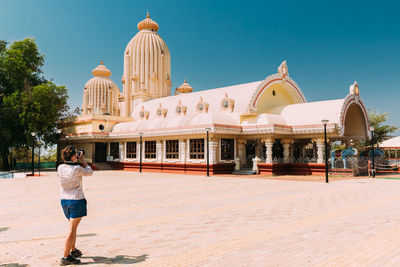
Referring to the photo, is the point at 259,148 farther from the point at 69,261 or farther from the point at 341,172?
the point at 69,261

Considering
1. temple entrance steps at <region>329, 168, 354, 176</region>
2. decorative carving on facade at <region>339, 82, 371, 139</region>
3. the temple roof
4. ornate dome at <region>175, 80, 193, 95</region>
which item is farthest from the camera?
ornate dome at <region>175, 80, 193, 95</region>

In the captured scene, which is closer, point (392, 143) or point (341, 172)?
point (341, 172)

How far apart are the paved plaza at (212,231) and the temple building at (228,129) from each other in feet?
37.2

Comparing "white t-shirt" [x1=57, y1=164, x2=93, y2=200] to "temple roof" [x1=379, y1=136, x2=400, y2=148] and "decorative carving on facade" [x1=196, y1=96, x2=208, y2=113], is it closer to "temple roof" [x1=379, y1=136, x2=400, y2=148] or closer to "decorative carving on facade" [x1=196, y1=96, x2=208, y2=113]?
"decorative carving on facade" [x1=196, y1=96, x2=208, y2=113]

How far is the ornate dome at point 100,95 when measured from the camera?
44.3 meters

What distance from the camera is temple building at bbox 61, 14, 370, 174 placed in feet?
86.0

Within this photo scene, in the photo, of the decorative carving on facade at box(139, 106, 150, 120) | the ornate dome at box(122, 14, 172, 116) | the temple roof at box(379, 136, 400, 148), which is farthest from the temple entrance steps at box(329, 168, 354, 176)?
the ornate dome at box(122, 14, 172, 116)

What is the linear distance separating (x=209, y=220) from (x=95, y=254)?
11.5 feet

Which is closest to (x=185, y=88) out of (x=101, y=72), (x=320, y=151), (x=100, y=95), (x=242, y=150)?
(x=101, y=72)

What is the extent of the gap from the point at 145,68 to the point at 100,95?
725 centimetres

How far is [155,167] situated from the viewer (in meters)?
30.9

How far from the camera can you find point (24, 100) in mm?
31016

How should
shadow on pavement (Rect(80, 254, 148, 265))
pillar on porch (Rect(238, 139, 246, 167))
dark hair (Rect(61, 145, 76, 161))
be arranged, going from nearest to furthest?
shadow on pavement (Rect(80, 254, 148, 265))
dark hair (Rect(61, 145, 76, 161))
pillar on porch (Rect(238, 139, 246, 167))

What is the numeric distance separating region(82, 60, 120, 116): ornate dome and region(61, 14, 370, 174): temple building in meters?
4.25
